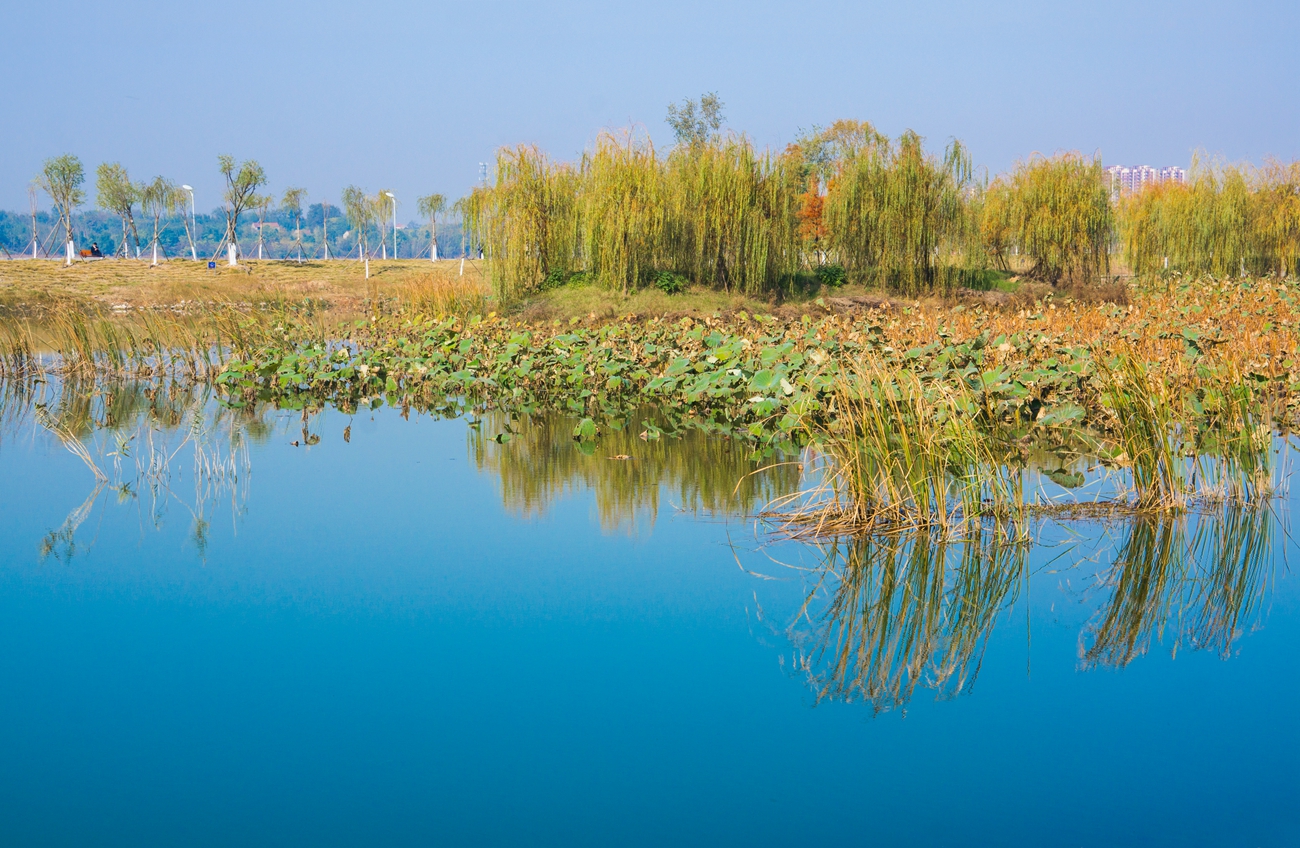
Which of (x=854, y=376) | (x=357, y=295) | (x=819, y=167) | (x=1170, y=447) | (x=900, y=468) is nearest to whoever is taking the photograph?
(x=900, y=468)

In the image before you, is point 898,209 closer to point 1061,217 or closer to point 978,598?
point 1061,217

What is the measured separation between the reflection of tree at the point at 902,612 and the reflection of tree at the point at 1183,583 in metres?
0.43

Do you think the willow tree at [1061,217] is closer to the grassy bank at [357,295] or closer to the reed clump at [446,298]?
the grassy bank at [357,295]

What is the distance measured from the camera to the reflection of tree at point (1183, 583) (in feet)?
13.9

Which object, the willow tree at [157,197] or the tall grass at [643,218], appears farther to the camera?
the willow tree at [157,197]

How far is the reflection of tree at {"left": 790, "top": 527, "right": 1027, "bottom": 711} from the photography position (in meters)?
3.90

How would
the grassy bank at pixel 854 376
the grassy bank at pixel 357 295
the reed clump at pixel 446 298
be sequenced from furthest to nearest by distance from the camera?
the grassy bank at pixel 357 295, the reed clump at pixel 446 298, the grassy bank at pixel 854 376

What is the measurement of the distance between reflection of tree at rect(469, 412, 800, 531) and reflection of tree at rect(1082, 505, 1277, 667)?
6.51 feet

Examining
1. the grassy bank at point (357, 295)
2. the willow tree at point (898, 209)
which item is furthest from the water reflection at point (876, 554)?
the willow tree at point (898, 209)

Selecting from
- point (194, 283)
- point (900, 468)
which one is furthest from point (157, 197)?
point (900, 468)

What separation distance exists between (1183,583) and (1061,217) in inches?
672

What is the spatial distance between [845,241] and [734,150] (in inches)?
122

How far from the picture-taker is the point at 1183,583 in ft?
15.8

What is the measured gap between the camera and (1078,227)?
2048 cm
